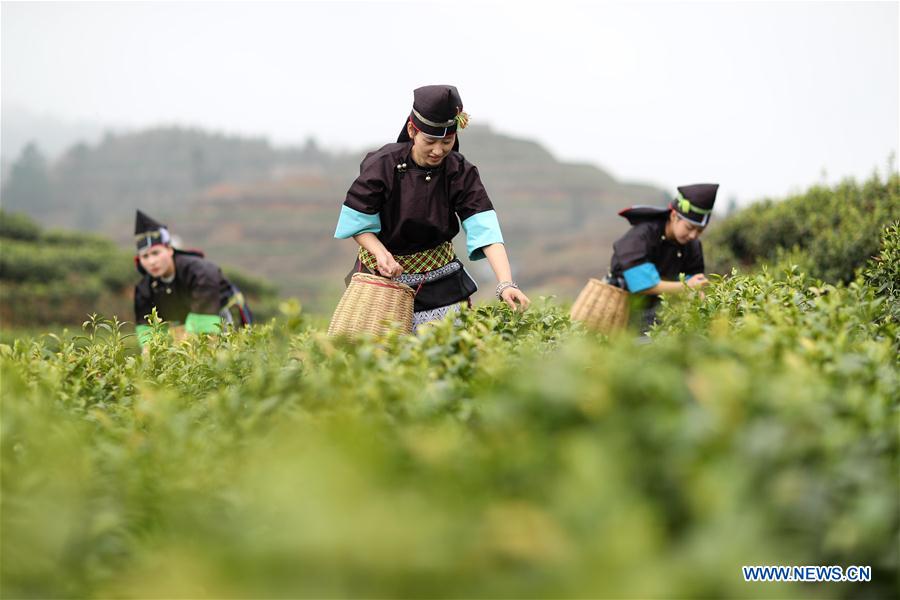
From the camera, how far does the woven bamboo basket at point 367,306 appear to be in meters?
4.45

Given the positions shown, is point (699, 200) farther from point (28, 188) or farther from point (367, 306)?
point (28, 188)

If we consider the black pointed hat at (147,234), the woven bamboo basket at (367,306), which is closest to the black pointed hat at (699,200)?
the woven bamboo basket at (367,306)

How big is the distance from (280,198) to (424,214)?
49.1 meters

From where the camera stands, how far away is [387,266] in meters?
4.56

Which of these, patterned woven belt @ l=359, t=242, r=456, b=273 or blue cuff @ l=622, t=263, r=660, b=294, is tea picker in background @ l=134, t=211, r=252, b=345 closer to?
patterned woven belt @ l=359, t=242, r=456, b=273

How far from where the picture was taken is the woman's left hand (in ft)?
14.0

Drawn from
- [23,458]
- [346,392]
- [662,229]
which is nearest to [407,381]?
[346,392]

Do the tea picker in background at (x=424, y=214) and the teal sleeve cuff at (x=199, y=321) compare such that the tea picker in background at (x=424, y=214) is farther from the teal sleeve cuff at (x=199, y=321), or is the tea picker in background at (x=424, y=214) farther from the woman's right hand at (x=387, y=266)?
the teal sleeve cuff at (x=199, y=321)

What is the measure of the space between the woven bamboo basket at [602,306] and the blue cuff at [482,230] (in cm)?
166

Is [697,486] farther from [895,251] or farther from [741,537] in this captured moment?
[895,251]

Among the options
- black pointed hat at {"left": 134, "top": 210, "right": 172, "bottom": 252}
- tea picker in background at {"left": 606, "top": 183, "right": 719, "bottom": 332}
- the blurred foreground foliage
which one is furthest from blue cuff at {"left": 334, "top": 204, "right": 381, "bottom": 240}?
black pointed hat at {"left": 134, "top": 210, "right": 172, "bottom": 252}

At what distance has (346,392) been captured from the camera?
7.50 feet

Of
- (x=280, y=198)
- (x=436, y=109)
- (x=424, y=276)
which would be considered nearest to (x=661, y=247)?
(x=424, y=276)

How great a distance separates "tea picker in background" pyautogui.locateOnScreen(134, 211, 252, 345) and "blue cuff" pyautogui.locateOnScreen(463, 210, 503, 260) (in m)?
2.52
